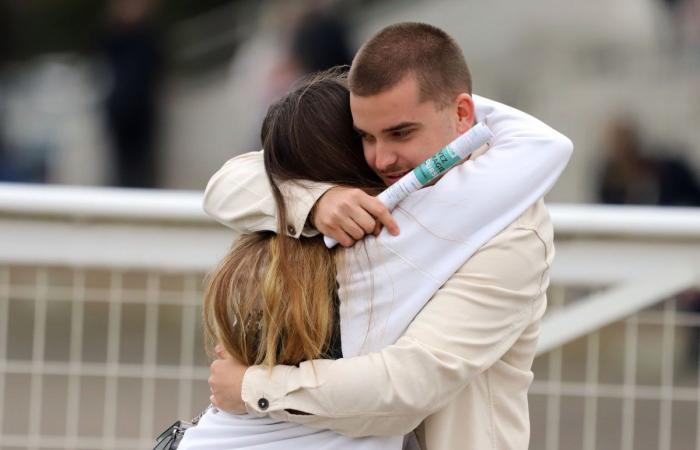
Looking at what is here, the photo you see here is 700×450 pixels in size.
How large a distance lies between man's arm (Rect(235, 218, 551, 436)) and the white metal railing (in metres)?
1.71

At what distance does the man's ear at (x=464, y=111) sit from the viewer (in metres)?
2.54

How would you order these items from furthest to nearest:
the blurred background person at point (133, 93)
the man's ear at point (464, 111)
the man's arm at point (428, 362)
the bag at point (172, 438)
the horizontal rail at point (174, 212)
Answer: the blurred background person at point (133, 93)
the horizontal rail at point (174, 212)
the bag at point (172, 438)
the man's ear at point (464, 111)
the man's arm at point (428, 362)

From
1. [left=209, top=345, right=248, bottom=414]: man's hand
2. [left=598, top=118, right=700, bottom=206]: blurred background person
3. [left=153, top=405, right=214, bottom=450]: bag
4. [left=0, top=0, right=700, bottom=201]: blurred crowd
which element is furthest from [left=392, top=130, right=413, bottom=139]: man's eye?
[left=598, top=118, right=700, bottom=206]: blurred background person

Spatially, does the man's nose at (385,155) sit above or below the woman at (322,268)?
above

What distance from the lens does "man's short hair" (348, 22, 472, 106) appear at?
2484 millimetres

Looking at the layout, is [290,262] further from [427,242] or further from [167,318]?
[167,318]

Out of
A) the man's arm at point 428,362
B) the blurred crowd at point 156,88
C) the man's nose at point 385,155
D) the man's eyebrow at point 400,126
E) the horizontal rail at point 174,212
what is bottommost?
the blurred crowd at point 156,88

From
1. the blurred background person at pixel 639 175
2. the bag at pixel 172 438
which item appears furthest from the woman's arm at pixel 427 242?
the blurred background person at pixel 639 175

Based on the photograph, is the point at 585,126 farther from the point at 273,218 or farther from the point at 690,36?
the point at 273,218

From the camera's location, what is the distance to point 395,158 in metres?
2.51

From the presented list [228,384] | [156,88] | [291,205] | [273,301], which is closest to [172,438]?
[228,384]

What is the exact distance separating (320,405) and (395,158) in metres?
0.47

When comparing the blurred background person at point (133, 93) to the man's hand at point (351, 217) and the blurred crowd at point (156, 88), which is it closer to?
the blurred crowd at point (156, 88)

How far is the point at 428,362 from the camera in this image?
242 cm
